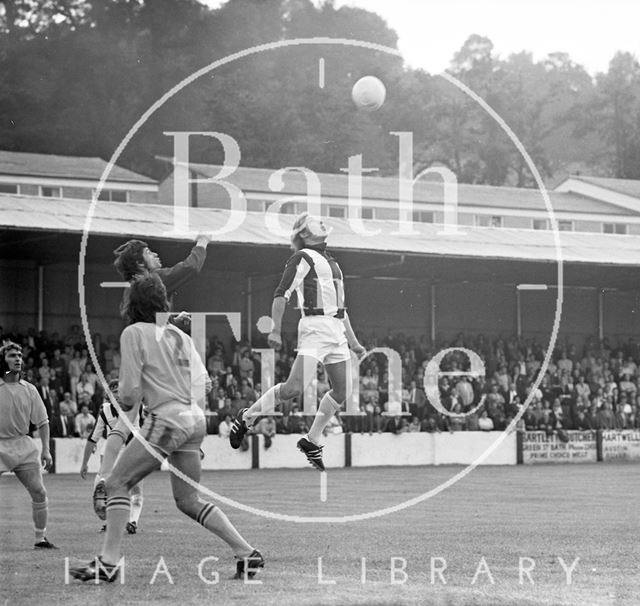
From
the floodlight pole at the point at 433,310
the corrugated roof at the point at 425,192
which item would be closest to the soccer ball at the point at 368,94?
the floodlight pole at the point at 433,310

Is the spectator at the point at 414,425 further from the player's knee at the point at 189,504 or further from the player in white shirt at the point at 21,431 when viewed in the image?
the player's knee at the point at 189,504

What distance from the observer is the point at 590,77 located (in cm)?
11381

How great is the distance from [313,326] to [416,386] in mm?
22851

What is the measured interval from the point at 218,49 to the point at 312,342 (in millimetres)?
62981

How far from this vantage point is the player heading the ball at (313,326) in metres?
10.7

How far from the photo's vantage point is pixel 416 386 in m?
33.7

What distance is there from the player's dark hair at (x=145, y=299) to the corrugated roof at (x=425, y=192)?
4942 centimetres

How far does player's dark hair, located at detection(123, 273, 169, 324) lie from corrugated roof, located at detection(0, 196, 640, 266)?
19.0 m

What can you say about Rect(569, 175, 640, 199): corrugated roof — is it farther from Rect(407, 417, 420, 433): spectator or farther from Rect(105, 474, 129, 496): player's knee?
Rect(105, 474, 129, 496): player's knee

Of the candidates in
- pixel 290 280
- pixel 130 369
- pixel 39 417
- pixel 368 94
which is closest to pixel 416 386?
pixel 368 94

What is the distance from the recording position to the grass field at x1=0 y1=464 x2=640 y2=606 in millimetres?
8312

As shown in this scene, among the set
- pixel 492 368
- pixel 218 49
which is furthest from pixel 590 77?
pixel 492 368

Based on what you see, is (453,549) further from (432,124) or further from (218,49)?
(432,124)

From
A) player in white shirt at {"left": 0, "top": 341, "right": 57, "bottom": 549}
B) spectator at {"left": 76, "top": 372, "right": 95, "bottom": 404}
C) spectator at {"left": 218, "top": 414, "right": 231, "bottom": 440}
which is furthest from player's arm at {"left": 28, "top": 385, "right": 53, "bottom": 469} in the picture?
spectator at {"left": 218, "top": 414, "right": 231, "bottom": 440}
